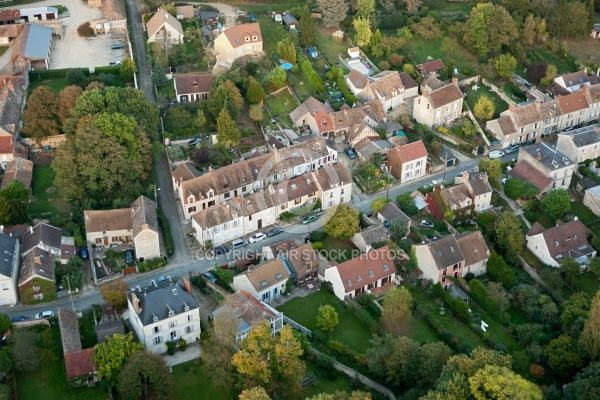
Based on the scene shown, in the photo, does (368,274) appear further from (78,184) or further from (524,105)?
(524,105)

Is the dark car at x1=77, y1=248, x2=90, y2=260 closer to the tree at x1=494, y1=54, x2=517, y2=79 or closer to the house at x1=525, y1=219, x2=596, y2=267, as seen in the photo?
the house at x1=525, y1=219, x2=596, y2=267

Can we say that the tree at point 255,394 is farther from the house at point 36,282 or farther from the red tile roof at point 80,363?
the house at point 36,282

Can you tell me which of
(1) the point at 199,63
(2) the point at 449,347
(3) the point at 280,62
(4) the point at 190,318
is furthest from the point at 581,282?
(1) the point at 199,63

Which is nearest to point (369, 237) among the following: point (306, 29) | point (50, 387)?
point (50, 387)

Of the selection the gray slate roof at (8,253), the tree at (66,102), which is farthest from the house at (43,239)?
the tree at (66,102)

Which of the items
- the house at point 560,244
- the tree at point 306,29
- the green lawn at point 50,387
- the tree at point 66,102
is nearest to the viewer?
the green lawn at point 50,387

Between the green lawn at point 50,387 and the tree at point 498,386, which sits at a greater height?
the tree at point 498,386
